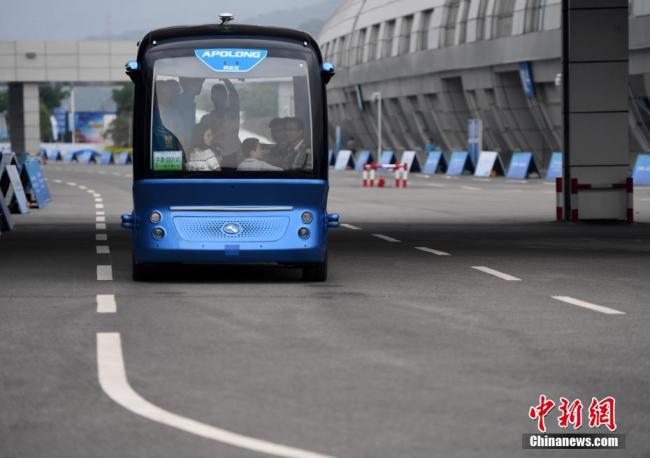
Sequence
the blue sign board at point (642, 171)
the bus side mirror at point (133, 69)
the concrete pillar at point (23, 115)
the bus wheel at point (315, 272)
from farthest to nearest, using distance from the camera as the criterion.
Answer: the concrete pillar at point (23, 115)
the blue sign board at point (642, 171)
the bus side mirror at point (133, 69)
the bus wheel at point (315, 272)

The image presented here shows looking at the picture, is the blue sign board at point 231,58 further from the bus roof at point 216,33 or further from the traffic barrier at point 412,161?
the traffic barrier at point 412,161

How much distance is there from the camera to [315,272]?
14977mm

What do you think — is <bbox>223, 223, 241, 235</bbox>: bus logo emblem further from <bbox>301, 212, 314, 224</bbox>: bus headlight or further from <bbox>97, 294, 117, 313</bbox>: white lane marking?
<bbox>97, 294, 117, 313</bbox>: white lane marking

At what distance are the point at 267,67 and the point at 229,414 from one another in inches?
320

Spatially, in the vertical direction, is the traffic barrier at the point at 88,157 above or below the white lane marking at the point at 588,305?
above

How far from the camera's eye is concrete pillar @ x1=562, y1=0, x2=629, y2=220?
27578 mm

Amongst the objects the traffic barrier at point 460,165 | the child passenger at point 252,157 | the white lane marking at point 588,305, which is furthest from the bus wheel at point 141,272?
Answer: the traffic barrier at point 460,165

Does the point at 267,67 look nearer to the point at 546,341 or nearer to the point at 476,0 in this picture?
the point at 546,341

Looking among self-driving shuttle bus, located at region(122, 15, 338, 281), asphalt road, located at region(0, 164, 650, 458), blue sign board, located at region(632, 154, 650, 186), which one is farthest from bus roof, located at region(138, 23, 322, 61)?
blue sign board, located at region(632, 154, 650, 186)

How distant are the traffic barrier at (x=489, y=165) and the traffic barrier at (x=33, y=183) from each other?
84.4 feet

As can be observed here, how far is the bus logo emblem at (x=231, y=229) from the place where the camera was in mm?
14625

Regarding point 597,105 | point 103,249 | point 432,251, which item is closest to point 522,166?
point 597,105

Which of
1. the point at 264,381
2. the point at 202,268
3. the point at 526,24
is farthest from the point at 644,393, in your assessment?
the point at 526,24

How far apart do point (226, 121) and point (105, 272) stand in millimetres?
2109
